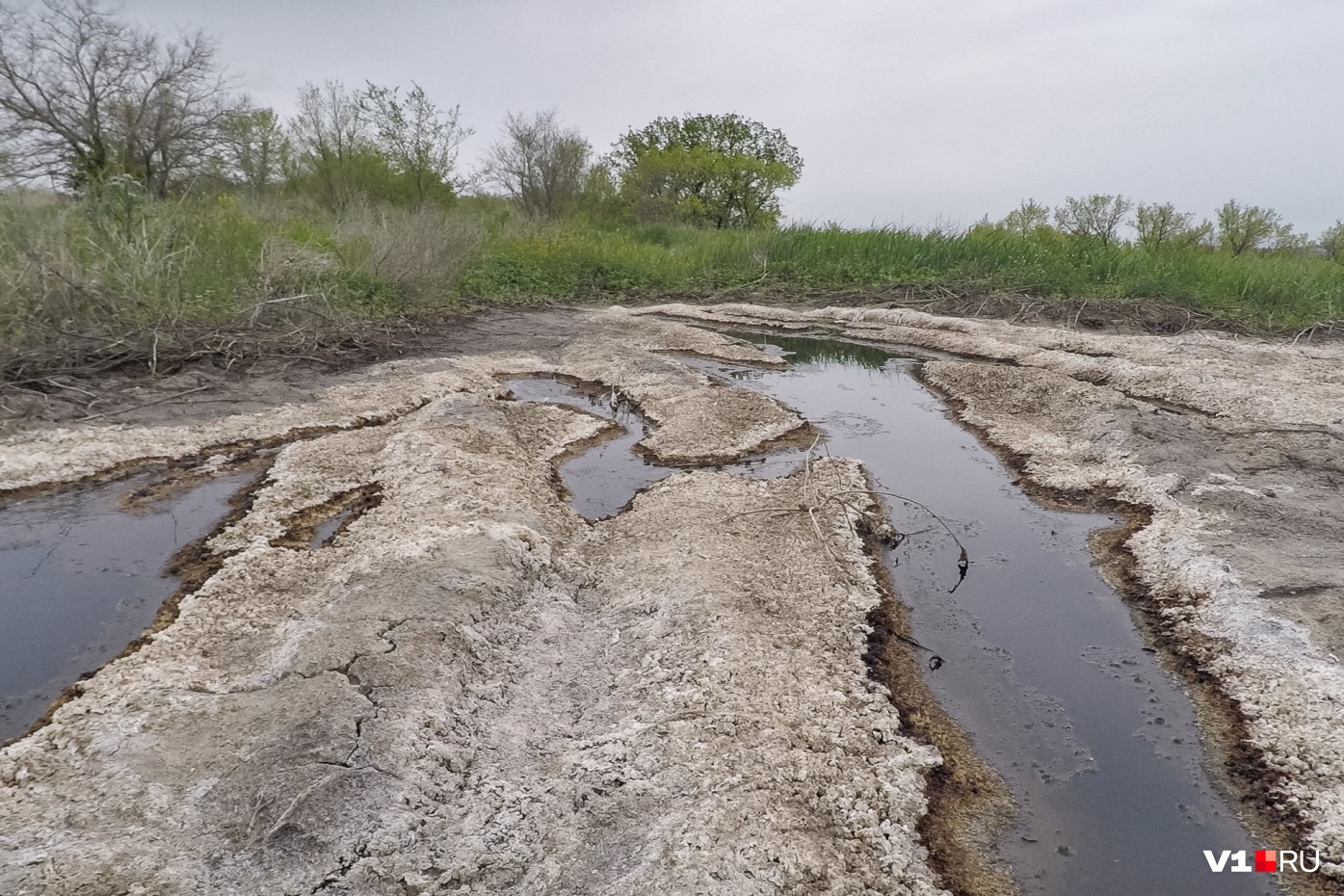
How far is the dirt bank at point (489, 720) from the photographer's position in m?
1.89

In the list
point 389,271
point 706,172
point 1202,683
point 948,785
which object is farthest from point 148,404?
point 706,172

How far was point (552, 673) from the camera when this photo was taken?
8.95 ft

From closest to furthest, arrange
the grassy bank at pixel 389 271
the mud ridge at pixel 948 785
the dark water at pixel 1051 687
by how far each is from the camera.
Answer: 1. the mud ridge at pixel 948 785
2. the dark water at pixel 1051 687
3. the grassy bank at pixel 389 271

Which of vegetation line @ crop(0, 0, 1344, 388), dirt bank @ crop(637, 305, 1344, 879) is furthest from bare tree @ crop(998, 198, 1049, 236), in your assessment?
dirt bank @ crop(637, 305, 1344, 879)

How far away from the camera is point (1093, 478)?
4746mm

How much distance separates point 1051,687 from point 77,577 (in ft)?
13.9

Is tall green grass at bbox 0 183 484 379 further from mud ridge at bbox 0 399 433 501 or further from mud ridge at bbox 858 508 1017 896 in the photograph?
mud ridge at bbox 858 508 1017 896

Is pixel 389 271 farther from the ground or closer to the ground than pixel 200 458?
Answer: farther from the ground

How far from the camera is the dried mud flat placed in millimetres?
1926

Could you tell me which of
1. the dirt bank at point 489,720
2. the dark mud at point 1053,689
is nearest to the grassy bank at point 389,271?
the dirt bank at point 489,720

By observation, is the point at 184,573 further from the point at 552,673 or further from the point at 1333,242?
the point at 1333,242

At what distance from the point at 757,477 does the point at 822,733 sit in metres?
2.40

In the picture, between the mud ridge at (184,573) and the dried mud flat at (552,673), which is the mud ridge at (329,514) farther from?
the mud ridge at (184,573)

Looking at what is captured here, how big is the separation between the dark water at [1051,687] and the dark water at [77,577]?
2144mm
